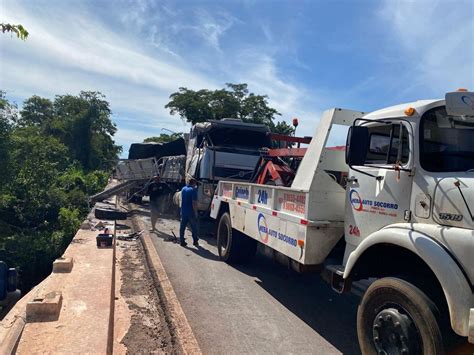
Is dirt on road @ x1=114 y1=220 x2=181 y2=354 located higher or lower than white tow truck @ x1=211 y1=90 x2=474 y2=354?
lower

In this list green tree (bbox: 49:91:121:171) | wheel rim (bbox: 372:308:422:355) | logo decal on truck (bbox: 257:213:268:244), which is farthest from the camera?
green tree (bbox: 49:91:121:171)

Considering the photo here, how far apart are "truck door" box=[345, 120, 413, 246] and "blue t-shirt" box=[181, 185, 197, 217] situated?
555 cm

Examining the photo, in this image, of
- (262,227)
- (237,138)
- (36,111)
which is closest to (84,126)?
(36,111)

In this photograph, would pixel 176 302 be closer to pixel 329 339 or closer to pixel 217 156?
pixel 329 339

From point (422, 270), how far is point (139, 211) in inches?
543

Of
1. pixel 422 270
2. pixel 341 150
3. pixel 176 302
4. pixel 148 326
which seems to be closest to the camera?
pixel 422 270

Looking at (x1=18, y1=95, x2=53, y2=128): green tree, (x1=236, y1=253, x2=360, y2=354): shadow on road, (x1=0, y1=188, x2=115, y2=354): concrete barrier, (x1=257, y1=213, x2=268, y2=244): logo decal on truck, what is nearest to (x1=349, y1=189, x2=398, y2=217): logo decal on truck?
(x1=236, y1=253, x2=360, y2=354): shadow on road

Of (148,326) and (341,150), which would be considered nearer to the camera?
(148,326)

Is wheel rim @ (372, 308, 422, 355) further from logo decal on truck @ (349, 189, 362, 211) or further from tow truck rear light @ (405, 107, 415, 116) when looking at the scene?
tow truck rear light @ (405, 107, 415, 116)

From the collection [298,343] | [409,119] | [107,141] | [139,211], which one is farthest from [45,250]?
[107,141]

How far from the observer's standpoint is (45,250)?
52.1 ft

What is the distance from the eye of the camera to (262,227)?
6066mm

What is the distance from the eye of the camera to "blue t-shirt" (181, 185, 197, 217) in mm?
9461

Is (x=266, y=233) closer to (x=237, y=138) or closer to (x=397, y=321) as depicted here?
(x=397, y=321)
